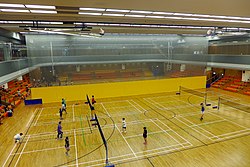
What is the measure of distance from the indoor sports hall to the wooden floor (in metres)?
0.06

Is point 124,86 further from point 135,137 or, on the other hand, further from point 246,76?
point 246,76

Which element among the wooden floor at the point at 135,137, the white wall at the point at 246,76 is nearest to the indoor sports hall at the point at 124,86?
the wooden floor at the point at 135,137

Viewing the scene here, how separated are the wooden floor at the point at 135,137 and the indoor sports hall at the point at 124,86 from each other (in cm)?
6

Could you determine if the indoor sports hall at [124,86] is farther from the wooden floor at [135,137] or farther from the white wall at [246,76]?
the white wall at [246,76]

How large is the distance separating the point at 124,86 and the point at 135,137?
12170 mm

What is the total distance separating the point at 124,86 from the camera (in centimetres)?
2397

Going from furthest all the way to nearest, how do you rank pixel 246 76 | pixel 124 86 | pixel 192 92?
1. pixel 246 76
2. pixel 192 92
3. pixel 124 86

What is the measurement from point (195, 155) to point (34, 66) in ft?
63.9

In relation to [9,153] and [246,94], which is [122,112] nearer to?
[9,153]

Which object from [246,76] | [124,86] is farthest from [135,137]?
[246,76]

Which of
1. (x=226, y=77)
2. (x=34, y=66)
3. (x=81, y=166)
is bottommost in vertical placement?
(x=81, y=166)

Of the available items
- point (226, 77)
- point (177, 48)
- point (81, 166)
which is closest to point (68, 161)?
point (81, 166)

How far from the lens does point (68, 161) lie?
9.74m

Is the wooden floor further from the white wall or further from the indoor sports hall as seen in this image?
the white wall
